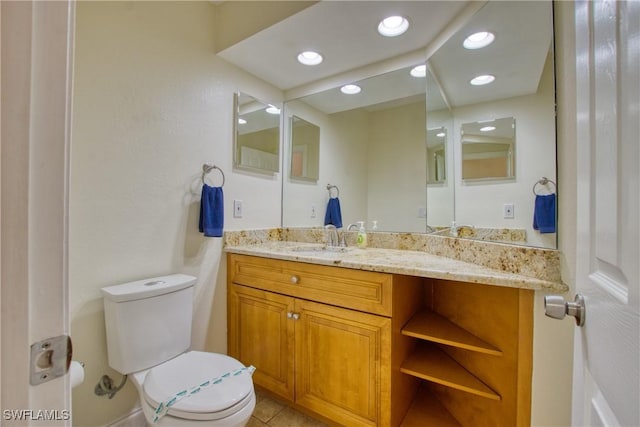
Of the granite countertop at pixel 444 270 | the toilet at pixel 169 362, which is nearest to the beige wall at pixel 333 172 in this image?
the granite countertop at pixel 444 270

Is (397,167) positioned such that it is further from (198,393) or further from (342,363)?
(198,393)

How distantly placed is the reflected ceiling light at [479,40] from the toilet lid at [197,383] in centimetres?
187

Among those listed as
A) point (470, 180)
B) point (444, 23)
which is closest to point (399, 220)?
point (470, 180)

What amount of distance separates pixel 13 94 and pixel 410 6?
1.57m

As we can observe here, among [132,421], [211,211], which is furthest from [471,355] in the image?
[132,421]

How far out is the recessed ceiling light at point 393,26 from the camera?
146 cm

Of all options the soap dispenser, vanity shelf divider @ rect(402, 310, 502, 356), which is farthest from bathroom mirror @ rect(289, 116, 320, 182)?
vanity shelf divider @ rect(402, 310, 502, 356)

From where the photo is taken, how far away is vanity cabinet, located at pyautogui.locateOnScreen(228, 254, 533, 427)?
1080mm

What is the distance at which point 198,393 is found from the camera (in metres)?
1.04

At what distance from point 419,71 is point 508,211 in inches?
41.4

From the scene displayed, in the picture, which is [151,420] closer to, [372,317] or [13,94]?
[372,317]

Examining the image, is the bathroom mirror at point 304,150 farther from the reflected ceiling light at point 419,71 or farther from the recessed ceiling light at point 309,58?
the reflected ceiling light at point 419,71

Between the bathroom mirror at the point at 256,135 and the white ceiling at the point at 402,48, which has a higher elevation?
the white ceiling at the point at 402,48

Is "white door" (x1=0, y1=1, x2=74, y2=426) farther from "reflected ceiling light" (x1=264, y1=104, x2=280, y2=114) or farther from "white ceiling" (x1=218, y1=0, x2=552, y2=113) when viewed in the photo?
"reflected ceiling light" (x1=264, y1=104, x2=280, y2=114)
